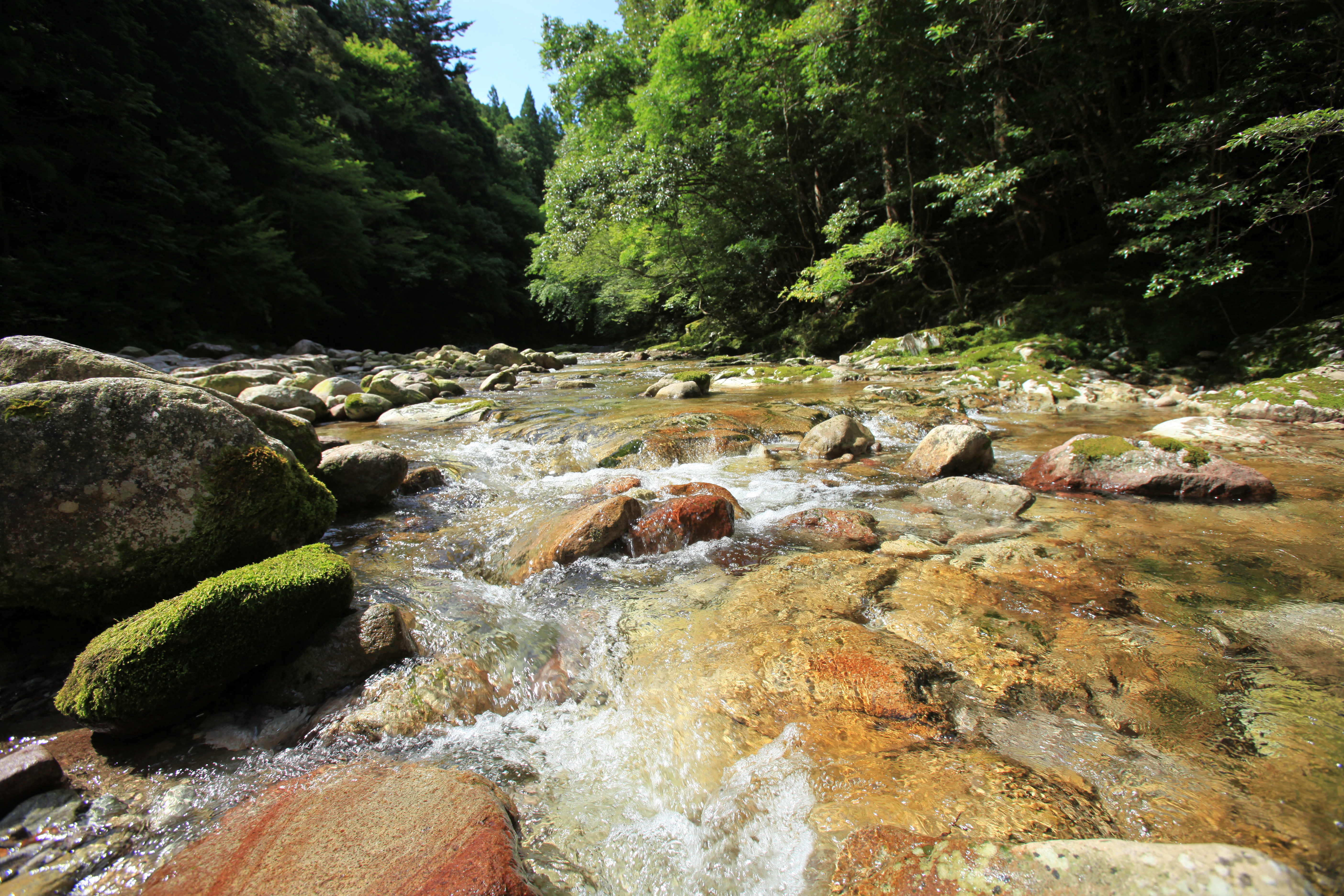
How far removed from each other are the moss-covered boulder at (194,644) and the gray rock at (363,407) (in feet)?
22.5

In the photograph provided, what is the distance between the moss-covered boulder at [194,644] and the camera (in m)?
2.04

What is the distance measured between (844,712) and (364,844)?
1.74m

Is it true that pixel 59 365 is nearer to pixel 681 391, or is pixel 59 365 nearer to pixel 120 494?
pixel 120 494

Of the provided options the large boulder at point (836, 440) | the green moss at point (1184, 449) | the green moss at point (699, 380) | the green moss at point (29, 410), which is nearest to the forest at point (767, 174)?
the green moss at point (699, 380)

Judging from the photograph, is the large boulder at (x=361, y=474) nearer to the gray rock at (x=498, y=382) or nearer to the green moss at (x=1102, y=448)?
the green moss at (x=1102, y=448)

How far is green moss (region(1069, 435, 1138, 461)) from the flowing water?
0.56 m

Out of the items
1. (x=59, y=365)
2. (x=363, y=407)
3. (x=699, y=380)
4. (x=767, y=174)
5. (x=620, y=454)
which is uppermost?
(x=767, y=174)

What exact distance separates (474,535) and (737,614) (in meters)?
2.40

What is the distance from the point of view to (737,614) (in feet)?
9.53

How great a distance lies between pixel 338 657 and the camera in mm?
2512

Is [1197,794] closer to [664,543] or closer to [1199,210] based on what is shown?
[664,543]

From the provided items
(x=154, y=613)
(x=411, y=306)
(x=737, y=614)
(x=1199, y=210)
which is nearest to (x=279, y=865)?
(x=154, y=613)

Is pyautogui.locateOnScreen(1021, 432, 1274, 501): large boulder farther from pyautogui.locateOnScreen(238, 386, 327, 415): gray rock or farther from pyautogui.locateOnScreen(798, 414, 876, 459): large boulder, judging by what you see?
pyautogui.locateOnScreen(238, 386, 327, 415): gray rock

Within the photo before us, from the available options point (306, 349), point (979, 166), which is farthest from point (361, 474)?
point (306, 349)
